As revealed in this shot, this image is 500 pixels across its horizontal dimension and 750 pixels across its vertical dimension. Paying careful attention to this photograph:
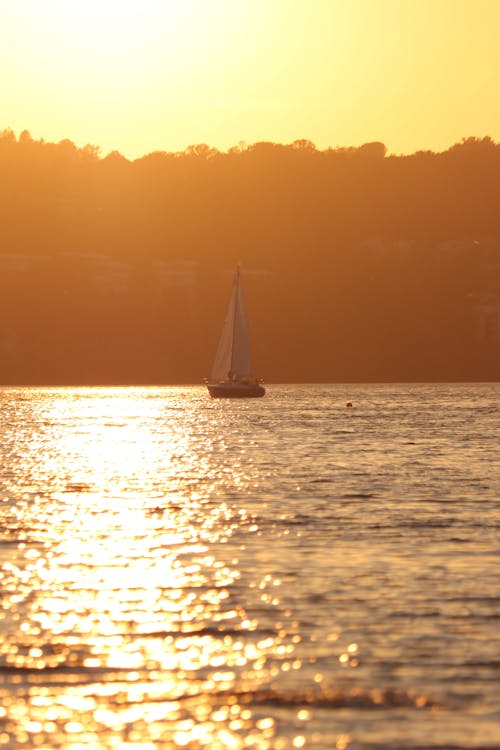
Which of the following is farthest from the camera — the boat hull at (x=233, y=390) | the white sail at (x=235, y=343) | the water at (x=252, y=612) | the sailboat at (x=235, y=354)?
→ the boat hull at (x=233, y=390)

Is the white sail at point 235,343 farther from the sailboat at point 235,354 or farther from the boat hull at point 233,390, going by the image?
the boat hull at point 233,390

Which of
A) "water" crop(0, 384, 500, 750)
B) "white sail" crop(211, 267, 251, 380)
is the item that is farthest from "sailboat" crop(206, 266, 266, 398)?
"water" crop(0, 384, 500, 750)

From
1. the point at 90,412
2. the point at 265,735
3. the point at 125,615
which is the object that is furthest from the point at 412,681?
the point at 90,412

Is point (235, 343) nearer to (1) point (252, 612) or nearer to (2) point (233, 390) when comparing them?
(2) point (233, 390)

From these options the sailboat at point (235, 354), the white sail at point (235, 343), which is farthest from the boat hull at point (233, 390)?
the white sail at point (235, 343)

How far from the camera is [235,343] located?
16525cm

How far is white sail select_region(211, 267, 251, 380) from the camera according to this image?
165 metres

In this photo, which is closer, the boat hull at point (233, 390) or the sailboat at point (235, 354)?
the sailboat at point (235, 354)

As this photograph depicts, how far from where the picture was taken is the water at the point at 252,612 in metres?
21.7

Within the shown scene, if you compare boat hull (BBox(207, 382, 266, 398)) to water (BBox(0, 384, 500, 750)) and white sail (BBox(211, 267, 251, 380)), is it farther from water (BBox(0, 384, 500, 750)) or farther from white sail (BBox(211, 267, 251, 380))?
water (BBox(0, 384, 500, 750))

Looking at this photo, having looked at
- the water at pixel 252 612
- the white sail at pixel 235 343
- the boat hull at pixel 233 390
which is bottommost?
the boat hull at pixel 233 390

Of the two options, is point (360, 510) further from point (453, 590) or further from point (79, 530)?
point (453, 590)

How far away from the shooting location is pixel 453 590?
31.9m

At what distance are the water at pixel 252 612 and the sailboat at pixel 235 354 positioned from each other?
326 feet
